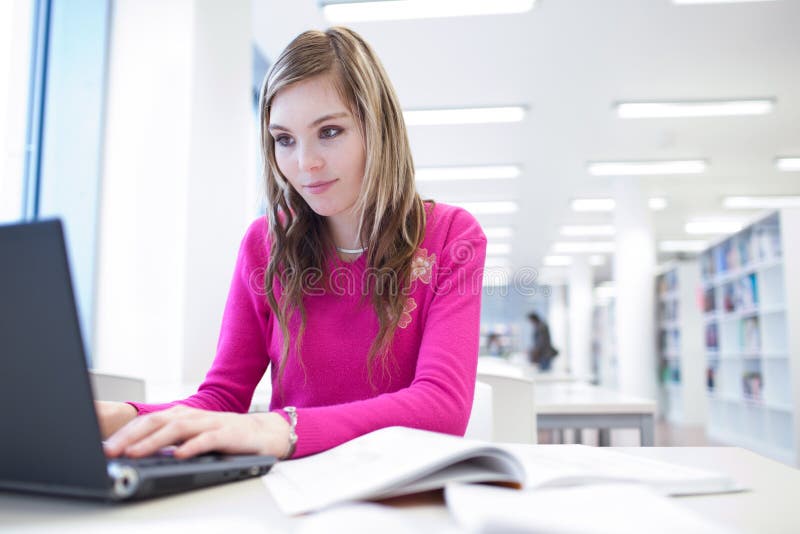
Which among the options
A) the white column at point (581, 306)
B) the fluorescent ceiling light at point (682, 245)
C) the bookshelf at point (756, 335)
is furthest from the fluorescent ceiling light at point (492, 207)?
the white column at point (581, 306)

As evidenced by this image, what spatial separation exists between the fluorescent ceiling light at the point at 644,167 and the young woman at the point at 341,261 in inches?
264

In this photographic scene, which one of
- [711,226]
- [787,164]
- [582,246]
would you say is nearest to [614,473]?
[787,164]

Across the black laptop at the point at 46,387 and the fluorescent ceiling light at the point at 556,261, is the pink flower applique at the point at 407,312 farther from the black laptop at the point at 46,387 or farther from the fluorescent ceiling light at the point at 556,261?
the fluorescent ceiling light at the point at 556,261

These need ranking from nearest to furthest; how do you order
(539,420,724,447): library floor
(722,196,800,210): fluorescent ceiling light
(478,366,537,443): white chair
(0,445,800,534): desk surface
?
→ (0,445,800,534): desk surface
(478,366,537,443): white chair
(539,420,724,447): library floor
(722,196,800,210): fluorescent ceiling light

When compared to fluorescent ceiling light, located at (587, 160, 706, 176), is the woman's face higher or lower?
lower

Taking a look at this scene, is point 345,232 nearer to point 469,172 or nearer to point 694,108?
point 694,108

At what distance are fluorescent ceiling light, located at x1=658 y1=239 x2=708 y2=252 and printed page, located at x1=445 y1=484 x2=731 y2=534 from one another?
12.8 meters

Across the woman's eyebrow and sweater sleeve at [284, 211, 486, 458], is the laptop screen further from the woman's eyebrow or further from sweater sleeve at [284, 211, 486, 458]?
the woman's eyebrow

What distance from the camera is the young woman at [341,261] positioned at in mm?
1063

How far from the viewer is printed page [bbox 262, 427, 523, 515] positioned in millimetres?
518

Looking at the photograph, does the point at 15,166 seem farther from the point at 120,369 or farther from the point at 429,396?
the point at 429,396

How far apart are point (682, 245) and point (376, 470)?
13.6m

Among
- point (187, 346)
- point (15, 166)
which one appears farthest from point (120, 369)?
point (15, 166)

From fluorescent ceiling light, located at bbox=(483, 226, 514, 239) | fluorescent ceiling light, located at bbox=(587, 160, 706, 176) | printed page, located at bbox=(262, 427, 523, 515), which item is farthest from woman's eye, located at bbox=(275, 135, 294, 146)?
fluorescent ceiling light, located at bbox=(483, 226, 514, 239)
